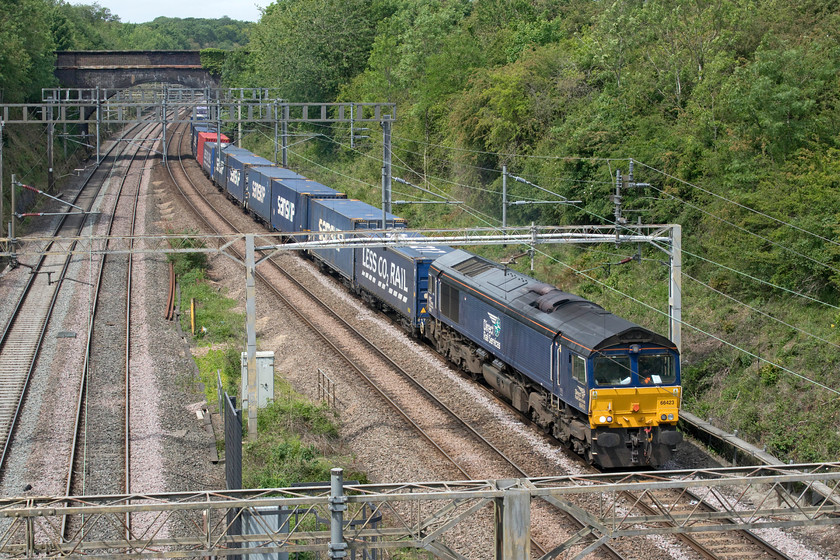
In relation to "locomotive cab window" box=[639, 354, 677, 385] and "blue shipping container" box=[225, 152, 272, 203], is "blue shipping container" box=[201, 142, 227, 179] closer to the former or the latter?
"blue shipping container" box=[225, 152, 272, 203]

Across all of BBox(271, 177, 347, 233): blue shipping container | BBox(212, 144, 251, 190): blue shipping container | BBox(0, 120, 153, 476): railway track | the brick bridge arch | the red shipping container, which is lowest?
BBox(0, 120, 153, 476): railway track

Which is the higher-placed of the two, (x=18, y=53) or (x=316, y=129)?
(x=18, y=53)

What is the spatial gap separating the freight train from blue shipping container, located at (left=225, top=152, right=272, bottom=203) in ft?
66.7

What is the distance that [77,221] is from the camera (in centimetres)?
5012

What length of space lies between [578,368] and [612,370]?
70 cm

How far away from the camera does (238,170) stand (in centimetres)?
5278

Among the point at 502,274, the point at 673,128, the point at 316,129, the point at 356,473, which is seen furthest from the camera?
the point at 316,129

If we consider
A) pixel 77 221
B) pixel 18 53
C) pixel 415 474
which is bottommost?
pixel 415 474

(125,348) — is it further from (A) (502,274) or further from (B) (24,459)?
(A) (502,274)

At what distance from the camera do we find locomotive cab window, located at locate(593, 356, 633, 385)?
18.1 m

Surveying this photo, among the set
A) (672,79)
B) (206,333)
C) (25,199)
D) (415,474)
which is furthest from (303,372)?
(25,199)

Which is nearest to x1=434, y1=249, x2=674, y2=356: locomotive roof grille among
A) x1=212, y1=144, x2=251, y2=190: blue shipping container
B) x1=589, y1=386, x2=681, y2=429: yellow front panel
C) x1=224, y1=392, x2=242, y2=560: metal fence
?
x1=589, y1=386, x2=681, y2=429: yellow front panel

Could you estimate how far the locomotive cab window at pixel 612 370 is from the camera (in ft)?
59.4

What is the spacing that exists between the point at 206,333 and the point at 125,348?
124 inches
